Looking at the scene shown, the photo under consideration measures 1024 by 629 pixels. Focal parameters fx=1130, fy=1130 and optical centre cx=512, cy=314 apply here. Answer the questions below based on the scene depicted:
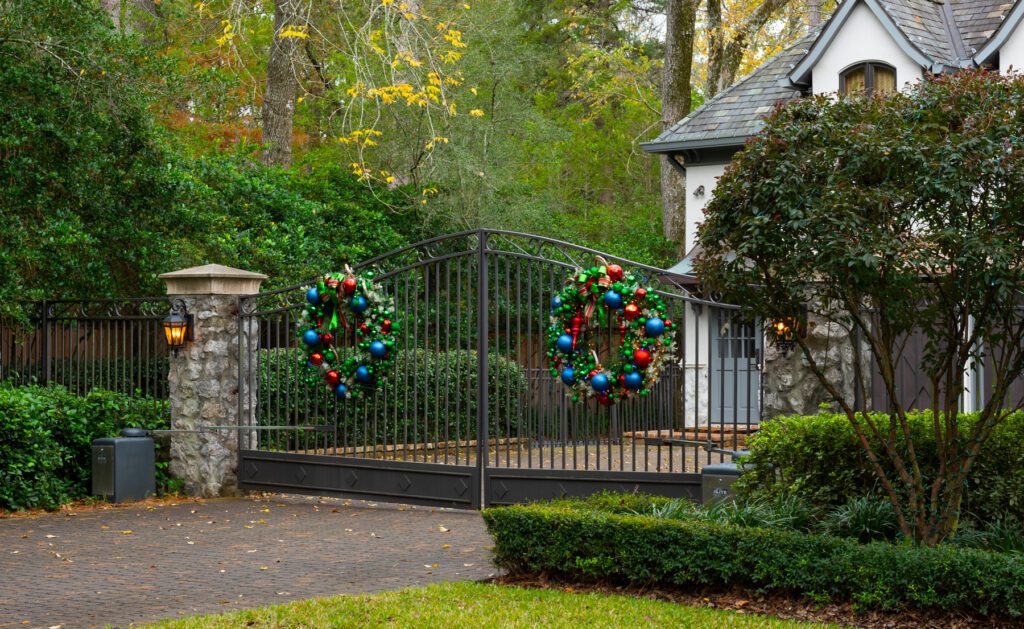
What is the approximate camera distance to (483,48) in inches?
976

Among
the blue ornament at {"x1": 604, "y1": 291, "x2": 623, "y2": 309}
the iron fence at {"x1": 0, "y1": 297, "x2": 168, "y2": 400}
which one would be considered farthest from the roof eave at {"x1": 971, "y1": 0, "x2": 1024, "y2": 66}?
the iron fence at {"x1": 0, "y1": 297, "x2": 168, "y2": 400}

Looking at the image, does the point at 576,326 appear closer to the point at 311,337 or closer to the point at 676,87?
the point at 311,337

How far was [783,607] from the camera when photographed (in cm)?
661

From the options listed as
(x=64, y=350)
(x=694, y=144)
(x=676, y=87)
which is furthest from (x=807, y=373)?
(x=676, y=87)

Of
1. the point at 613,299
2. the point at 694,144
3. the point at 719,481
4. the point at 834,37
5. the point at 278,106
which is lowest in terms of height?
the point at 719,481

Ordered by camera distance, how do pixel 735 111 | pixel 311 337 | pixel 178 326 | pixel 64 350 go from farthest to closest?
1. pixel 735 111
2. pixel 64 350
3. pixel 178 326
4. pixel 311 337

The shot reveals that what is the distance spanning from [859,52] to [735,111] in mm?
2572

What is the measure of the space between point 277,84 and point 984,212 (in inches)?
716

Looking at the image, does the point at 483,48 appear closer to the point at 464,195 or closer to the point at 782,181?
the point at 464,195

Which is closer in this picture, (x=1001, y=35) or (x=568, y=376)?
(x=568, y=376)

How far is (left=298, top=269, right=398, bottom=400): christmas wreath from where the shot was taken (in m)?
11.7

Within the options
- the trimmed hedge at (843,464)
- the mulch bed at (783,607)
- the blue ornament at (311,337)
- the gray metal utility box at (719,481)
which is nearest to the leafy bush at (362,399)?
the blue ornament at (311,337)

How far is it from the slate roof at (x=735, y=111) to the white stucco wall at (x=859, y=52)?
87 cm

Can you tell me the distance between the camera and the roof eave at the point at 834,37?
17436mm
